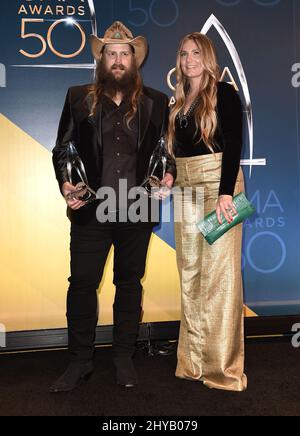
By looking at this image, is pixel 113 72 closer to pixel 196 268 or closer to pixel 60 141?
pixel 60 141

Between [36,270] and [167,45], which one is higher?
[167,45]

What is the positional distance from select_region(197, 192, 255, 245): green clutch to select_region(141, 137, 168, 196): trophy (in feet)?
0.89

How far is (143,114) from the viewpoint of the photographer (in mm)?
2078

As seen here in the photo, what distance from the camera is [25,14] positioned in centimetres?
269

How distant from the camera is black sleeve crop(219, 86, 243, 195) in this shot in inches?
77.3

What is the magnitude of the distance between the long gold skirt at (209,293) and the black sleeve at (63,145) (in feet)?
1.71

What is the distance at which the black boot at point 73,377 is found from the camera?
1.97 m

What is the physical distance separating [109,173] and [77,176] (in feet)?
0.48

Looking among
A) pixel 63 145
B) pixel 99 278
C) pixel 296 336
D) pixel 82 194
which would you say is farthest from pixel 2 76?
pixel 296 336

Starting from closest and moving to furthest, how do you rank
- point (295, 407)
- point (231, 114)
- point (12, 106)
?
point (295, 407) < point (231, 114) < point (12, 106)

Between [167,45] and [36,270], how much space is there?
5.32 feet

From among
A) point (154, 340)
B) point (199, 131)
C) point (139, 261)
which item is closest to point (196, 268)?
point (139, 261)

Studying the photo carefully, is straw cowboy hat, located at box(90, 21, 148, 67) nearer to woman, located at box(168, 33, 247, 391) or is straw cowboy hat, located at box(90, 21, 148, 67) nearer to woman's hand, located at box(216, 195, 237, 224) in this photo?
woman, located at box(168, 33, 247, 391)

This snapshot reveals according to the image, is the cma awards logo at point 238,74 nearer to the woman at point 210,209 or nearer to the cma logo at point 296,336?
the woman at point 210,209
